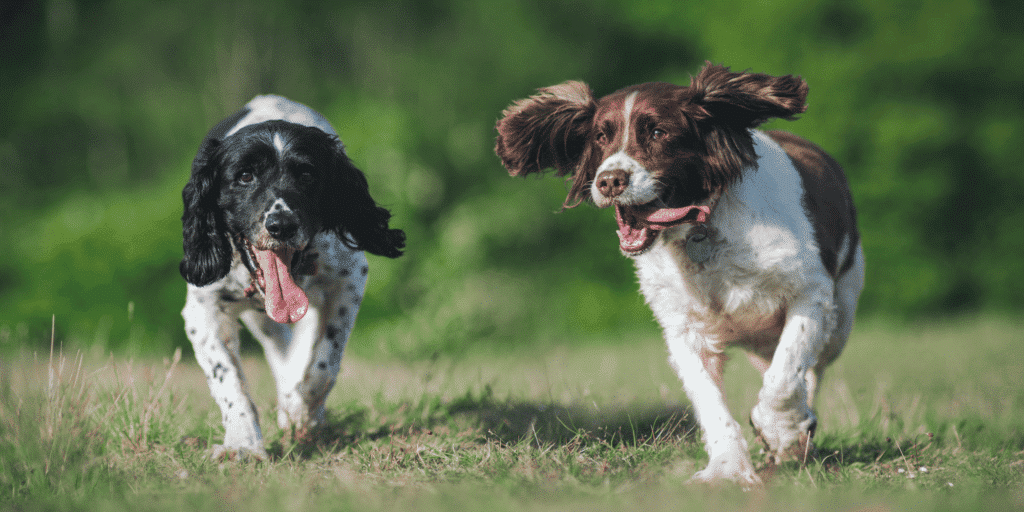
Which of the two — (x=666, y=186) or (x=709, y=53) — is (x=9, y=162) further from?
(x=666, y=186)

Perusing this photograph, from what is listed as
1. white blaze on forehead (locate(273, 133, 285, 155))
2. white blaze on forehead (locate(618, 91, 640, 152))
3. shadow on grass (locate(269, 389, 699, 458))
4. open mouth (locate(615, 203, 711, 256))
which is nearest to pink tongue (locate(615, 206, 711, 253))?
open mouth (locate(615, 203, 711, 256))

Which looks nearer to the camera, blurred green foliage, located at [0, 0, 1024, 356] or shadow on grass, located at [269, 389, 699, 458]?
shadow on grass, located at [269, 389, 699, 458]

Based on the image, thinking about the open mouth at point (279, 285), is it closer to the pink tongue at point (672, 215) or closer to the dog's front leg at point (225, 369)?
the dog's front leg at point (225, 369)

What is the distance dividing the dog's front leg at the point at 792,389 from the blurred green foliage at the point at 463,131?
209 inches

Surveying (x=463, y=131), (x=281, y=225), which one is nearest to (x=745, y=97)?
(x=281, y=225)

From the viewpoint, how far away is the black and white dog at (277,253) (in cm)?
349

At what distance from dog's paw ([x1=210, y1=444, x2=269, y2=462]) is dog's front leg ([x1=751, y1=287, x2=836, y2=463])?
1984 millimetres

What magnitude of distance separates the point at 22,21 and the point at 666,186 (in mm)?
18105

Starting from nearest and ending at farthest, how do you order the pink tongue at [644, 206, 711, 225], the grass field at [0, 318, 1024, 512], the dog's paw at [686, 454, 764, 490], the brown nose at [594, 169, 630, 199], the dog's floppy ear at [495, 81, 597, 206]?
the grass field at [0, 318, 1024, 512], the dog's paw at [686, 454, 764, 490], the brown nose at [594, 169, 630, 199], the pink tongue at [644, 206, 711, 225], the dog's floppy ear at [495, 81, 597, 206]

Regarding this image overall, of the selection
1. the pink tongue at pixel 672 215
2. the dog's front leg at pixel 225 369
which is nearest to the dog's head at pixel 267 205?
the dog's front leg at pixel 225 369

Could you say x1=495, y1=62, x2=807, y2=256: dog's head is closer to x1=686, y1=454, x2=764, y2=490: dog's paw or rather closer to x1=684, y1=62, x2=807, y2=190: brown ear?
x1=684, y1=62, x2=807, y2=190: brown ear

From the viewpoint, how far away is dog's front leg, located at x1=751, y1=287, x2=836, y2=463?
132 inches

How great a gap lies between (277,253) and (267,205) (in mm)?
208

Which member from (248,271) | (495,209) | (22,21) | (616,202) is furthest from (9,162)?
(616,202)
